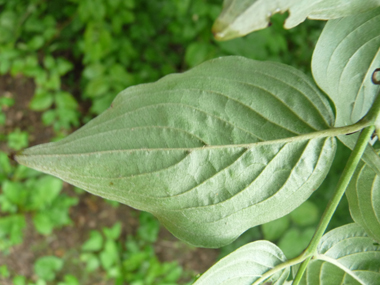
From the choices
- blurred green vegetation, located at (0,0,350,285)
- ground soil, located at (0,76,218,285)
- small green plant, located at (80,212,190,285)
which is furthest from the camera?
ground soil, located at (0,76,218,285)

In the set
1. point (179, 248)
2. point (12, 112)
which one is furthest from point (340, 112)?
point (12, 112)

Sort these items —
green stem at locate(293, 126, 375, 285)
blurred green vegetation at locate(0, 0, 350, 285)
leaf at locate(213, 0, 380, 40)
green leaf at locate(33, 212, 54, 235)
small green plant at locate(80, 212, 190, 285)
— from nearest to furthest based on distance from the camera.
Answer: leaf at locate(213, 0, 380, 40) → green stem at locate(293, 126, 375, 285) → blurred green vegetation at locate(0, 0, 350, 285) → green leaf at locate(33, 212, 54, 235) → small green plant at locate(80, 212, 190, 285)

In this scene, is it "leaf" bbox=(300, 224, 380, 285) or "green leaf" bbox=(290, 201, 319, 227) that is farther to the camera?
"green leaf" bbox=(290, 201, 319, 227)

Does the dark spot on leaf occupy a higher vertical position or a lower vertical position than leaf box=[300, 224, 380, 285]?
higher

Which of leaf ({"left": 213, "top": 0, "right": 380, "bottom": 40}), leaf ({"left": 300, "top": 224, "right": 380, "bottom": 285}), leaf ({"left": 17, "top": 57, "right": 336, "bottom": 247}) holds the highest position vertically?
leaf ({"left": 213, "top": 0, "right": 380, "bottom": 40})

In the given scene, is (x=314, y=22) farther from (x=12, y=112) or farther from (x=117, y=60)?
(x=12, y=112)

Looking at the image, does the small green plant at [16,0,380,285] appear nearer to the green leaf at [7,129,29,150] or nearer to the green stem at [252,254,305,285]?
the green stem at [252,254,305,285]

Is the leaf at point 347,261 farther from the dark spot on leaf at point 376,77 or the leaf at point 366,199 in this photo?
the dark spot on leaf at point 376,77

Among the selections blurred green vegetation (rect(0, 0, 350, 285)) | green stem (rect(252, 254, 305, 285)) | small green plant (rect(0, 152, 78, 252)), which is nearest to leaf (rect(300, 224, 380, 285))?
green stem (rect(252, 254, 305, 285))
